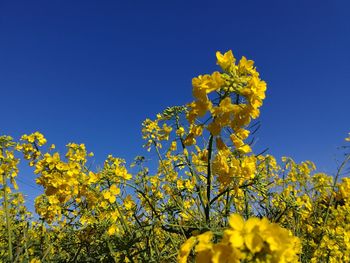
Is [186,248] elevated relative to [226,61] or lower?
lower

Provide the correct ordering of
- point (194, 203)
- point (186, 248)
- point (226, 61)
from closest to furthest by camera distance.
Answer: point (186, 248)
point (226, 61)
point (194, 203)

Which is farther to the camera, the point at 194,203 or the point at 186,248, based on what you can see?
the point at 194,203

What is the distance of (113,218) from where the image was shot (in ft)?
11.0

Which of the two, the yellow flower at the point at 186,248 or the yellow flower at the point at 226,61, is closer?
the yellow flower at the point at 186,248

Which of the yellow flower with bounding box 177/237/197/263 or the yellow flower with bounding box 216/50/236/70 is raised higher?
the yellow flower with bounding box 216/50/236/70

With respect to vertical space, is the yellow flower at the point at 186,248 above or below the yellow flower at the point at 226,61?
below

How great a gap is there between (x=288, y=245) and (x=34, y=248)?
14.2 ft

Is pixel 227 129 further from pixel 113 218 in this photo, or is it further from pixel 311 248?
pixel 311 248

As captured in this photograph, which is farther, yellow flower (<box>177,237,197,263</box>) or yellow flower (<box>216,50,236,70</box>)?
yellow flower (<box>216,50,236,70</box>)

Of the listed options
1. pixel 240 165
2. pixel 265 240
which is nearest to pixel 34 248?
pixel 240 165

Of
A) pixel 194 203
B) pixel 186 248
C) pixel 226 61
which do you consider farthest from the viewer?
pixel 194 203

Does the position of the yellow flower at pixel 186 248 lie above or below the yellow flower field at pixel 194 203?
below

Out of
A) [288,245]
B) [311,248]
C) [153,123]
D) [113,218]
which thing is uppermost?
[153,123]

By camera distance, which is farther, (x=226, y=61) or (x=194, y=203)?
(x=194, y=203)
